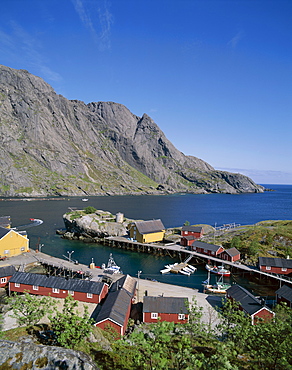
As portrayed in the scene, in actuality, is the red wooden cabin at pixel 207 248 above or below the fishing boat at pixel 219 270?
above

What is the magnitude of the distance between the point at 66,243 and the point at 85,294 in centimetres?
4084

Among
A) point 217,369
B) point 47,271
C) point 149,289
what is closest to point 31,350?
point 217,369

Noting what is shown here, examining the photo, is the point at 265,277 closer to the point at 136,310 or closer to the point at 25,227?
the point at 136,310

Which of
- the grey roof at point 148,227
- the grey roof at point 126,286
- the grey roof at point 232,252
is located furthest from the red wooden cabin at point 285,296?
the grey roof at point 148,227

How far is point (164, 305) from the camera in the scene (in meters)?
33.7

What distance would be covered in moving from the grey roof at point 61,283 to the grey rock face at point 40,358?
1176 inches

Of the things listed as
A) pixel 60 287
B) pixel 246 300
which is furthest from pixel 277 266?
pixel 60 287

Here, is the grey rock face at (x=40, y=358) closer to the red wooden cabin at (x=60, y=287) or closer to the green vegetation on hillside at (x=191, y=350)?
the green vegetation on hillside at (x=191, y=350)

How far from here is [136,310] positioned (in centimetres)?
3681

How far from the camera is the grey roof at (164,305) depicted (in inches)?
1304

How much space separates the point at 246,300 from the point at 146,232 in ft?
139

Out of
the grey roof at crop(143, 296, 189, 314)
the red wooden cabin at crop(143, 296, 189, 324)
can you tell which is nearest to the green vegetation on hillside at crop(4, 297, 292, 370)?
the red wooden cabin at crop(143, 296, 189, 324)

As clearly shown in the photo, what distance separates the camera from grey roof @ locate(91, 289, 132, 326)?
30109 mm

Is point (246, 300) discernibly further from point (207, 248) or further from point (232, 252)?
point (207, 248)
